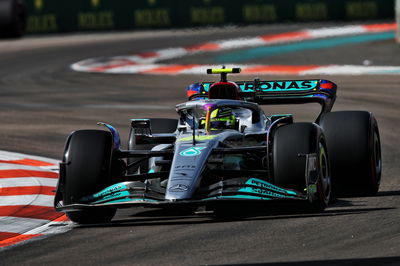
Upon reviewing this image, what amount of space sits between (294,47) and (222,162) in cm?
1875

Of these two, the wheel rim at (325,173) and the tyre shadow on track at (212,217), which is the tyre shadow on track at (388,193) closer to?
the wheel rim at (325,173)

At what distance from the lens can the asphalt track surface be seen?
7.25 metres

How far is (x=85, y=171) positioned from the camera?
8.81 m

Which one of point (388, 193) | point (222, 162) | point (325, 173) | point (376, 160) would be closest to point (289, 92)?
point (376, 160)

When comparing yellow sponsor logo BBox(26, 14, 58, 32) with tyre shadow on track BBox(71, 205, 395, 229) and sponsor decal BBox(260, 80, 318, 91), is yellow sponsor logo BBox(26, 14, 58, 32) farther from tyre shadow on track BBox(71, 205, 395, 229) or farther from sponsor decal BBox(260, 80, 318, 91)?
tyre shadow on track BBox(71, 205, 395, 229)

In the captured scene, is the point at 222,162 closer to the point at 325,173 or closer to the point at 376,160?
the point at 325,173

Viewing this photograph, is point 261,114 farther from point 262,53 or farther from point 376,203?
point 262,53

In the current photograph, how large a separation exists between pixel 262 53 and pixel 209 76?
14.8 ft

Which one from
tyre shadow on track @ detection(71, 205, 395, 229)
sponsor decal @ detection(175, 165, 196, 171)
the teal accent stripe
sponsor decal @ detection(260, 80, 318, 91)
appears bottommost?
the teal accent stripe

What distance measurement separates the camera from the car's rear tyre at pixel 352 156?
31.7ft

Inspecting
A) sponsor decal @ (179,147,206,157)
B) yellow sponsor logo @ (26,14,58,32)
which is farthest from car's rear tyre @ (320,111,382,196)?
yellow sponsor logo @ (26,14,58,32)

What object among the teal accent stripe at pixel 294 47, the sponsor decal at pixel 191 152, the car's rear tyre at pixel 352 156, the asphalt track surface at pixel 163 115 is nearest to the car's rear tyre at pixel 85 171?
the asphalt track surface at pixel 163 115

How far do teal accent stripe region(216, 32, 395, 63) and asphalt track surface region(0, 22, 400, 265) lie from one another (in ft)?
2.47

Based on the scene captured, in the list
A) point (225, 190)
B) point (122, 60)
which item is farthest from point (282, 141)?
point (122, 60)
